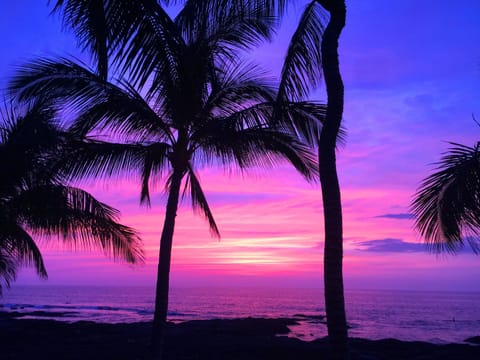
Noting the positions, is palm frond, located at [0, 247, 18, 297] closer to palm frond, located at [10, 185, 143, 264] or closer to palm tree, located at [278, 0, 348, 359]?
palm frond, located at [10, 185, 143, 264]

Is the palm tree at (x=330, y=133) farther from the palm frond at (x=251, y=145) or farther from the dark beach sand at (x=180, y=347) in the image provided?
the dark beach sand at (x=180, y=347)

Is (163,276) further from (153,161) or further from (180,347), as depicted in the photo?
(180,347)

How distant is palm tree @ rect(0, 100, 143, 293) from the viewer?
976 centimetres

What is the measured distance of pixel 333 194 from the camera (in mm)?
5691

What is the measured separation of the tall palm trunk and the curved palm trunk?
5052mm

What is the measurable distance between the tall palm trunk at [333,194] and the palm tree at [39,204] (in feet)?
18.9

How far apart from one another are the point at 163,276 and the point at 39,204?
3125 mm

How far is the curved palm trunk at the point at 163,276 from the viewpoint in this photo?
957cm

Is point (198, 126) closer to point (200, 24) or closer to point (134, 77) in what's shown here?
point (200, 24)

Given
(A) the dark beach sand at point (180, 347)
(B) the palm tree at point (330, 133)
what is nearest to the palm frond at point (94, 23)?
(B) the palm tree at point (330, 133)

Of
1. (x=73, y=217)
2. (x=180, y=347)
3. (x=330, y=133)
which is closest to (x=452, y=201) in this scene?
(x=330, y=133)

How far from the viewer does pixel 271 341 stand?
2311cm

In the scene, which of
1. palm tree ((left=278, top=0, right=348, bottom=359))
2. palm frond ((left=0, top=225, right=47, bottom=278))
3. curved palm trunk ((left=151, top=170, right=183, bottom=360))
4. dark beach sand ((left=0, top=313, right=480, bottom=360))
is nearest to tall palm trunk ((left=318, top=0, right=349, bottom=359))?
palm tree ((left=278, top=0, right=348, bottom=359))

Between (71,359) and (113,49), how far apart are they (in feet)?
44.7
